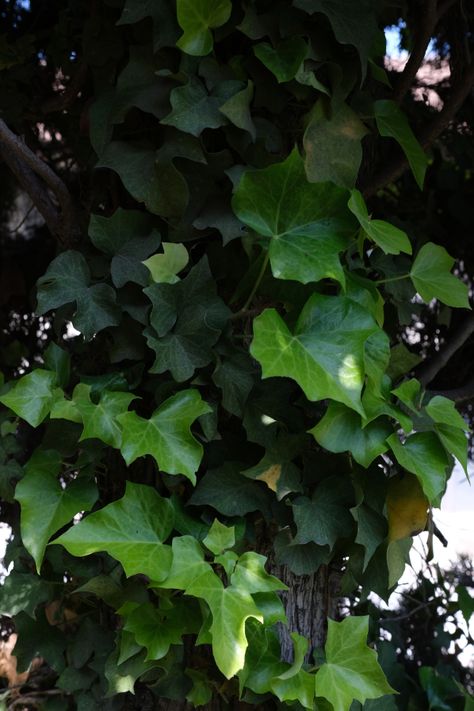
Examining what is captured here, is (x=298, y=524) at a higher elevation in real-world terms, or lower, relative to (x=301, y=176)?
lower

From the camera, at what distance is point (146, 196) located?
0.92 metres

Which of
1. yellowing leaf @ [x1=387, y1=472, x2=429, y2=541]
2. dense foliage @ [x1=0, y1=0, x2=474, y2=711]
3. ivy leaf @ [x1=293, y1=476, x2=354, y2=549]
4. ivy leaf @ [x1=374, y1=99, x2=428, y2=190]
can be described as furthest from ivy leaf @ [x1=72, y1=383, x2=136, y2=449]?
ivy leaf @ [x1=374, y1=99, x2=428, y2=190]

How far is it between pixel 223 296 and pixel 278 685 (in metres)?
0.47

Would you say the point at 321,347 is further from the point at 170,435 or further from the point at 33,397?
the point at 33,397

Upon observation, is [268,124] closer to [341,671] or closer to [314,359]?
[314,359]

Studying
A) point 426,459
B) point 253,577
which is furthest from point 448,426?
point 253,577

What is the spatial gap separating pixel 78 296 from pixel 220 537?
0.33m

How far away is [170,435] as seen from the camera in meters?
0.85

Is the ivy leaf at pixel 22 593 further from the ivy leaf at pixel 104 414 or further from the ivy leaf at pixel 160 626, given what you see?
the ivy leaf at pixel 104 414

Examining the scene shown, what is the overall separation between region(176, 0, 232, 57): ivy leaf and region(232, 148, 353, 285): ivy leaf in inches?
7.0

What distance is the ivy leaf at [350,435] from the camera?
0.86 metres

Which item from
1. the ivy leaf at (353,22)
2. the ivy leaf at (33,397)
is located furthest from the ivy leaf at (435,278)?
the ivy leaf at (33,397)

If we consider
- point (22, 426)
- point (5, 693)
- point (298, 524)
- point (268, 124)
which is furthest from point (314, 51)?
point (5, 693)

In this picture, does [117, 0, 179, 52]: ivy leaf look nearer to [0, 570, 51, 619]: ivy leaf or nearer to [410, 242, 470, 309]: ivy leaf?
[410, 242, 470, 309]: ivy leaf
